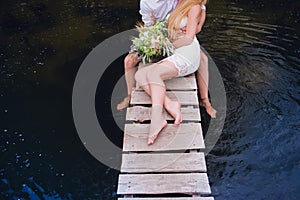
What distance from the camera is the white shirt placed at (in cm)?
394

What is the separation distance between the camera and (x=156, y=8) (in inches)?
156

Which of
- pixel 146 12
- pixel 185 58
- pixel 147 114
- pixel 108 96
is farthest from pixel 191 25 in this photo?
pixel 108 96

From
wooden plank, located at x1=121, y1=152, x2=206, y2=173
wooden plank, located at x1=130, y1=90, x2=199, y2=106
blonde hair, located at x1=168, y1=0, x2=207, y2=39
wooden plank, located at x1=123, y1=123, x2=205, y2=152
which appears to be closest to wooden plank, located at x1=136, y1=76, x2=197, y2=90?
A: wooden plank, located at x1=130, y1=90, x2=199, y2=106

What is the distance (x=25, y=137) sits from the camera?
4.12 meters

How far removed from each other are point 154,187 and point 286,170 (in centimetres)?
154

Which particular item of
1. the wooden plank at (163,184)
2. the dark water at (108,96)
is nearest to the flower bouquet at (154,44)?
the dark water at (108,96)

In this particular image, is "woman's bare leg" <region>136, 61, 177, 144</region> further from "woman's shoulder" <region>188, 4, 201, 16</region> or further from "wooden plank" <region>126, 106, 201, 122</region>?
"woman's shoulder" <region>188, 4, 201, 16</region>

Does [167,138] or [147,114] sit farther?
[147,114]

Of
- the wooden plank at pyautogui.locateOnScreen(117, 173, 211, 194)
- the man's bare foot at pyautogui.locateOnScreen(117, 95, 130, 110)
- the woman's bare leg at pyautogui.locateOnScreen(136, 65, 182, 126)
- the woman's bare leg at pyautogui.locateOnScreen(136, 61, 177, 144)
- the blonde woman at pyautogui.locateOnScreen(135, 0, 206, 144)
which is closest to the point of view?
the wooden plank at pyautogui.locateOnScreen(117, 173, 211, 194)

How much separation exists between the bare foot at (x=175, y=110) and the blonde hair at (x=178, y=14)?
31.4 inches

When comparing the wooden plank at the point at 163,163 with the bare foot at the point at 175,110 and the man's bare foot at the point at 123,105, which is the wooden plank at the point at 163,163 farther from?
the man's bare foot at the point at 123,105

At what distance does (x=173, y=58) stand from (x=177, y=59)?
0.04 meters

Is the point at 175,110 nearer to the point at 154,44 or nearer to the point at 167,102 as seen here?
the point at 167,102

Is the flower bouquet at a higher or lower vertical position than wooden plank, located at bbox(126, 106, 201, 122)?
higher
